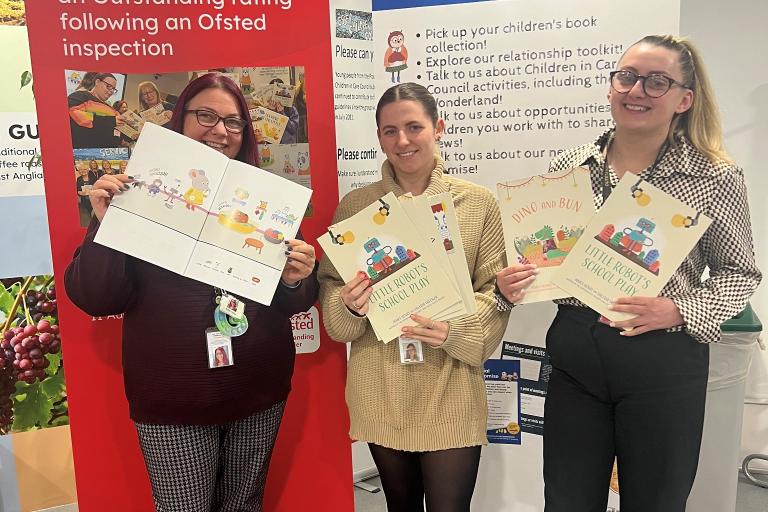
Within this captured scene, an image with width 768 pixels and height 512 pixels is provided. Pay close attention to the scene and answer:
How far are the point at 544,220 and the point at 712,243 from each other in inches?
17.7

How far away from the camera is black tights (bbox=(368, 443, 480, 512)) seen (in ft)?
6.44

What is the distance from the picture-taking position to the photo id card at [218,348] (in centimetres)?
181

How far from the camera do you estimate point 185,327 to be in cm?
181

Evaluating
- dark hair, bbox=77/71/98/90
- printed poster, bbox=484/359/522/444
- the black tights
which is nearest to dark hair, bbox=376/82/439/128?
dark hair, bbox=77/71/98/90

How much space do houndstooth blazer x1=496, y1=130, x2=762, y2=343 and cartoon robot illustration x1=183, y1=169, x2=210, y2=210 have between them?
1255 millimetres

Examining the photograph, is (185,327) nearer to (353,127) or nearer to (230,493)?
(230,493)

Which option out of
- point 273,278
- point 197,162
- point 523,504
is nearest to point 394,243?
point 273,278

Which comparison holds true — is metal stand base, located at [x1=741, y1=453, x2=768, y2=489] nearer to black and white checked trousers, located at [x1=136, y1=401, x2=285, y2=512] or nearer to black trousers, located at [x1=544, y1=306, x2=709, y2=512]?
black trousers, located at [x1=544, y1=306, x2=709, y2=512]

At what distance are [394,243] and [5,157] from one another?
226 cm

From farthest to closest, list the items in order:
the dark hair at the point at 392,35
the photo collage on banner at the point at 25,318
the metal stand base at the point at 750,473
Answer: the metal stand base at the point at 750,473
the photo collage on banner at the point at 25,318
the dark hair at the point at 392,35

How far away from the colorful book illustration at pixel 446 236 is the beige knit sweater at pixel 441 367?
2.7 inches

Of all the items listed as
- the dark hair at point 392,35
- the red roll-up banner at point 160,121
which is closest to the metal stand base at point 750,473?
the red roll-up banner at point 160,121

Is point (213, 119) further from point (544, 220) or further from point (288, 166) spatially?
point (544, 220)

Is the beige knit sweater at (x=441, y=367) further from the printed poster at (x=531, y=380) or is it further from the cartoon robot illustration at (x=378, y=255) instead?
the printed poster at (x=531, y=380)
